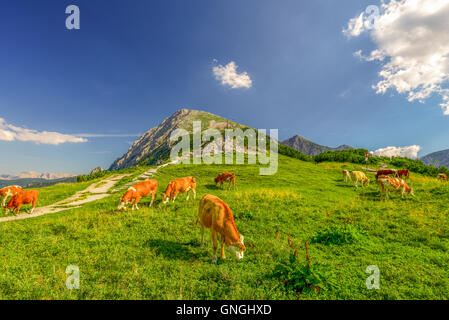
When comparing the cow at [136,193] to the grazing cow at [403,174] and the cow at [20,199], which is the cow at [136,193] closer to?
the cow at [20,199]

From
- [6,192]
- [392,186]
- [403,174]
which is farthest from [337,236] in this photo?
[6,192]

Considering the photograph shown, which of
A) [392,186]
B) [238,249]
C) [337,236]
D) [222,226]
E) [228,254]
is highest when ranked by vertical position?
[392,186]

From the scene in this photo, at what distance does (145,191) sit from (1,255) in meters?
8.49

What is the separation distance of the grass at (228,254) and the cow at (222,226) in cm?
56

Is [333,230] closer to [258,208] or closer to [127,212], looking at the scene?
[258,208]

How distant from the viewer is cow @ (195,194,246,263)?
6656mm

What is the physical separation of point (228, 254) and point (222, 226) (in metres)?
1.39

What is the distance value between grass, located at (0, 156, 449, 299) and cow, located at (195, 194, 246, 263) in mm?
557

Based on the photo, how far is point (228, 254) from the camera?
745 centimetres

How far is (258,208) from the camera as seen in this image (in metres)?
13.0

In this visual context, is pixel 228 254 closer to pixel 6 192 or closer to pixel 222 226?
pixel 222 226

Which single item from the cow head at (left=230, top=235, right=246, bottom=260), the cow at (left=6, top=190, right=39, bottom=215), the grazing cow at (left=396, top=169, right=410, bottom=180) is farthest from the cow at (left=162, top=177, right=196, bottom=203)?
the grazing cow at (left=396, top=169, right=410, bottom=180)

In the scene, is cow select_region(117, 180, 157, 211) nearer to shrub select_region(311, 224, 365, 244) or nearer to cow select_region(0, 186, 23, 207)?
shrub select_region(311, 224, 365, 244)

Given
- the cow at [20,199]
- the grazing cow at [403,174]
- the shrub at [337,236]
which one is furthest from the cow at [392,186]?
the cow at [20,199]
